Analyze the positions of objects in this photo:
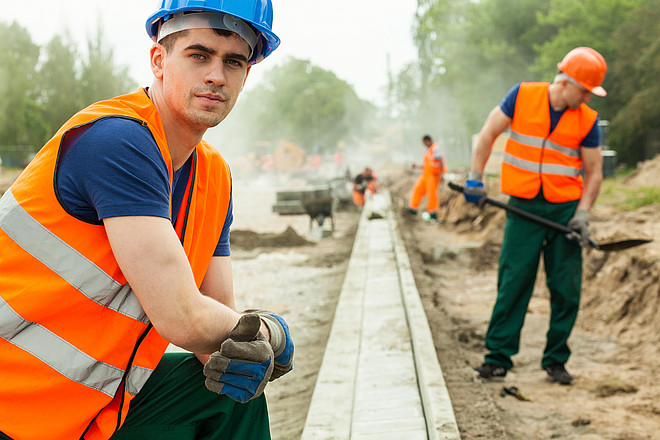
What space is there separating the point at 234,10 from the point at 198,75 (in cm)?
21

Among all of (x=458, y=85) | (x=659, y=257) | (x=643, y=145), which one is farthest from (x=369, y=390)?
(x=458, y=85)

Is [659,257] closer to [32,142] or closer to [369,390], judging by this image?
[369,390]

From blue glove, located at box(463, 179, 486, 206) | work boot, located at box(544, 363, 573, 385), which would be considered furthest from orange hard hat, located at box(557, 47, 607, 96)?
work boot, located at box(544, 363, 573, 385)

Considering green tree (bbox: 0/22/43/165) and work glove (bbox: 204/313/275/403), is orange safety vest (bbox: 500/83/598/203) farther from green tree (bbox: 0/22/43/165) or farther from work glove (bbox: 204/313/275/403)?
green tree (bbox: 0/22/43/165)

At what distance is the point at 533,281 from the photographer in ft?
14.4

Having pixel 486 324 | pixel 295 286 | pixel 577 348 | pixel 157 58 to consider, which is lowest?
pixel 295 286

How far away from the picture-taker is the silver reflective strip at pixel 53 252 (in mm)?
1521

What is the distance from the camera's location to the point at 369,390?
3.72 metres

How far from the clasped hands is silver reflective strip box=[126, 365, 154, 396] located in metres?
0.20

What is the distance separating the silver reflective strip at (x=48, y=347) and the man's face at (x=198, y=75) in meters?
0.70

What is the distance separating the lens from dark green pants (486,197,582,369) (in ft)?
14.4

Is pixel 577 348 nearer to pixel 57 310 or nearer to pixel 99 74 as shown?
pixel 57 310

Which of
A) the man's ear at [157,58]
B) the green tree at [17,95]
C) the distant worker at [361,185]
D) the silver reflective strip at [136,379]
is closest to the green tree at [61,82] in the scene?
the green tree at [17,95]

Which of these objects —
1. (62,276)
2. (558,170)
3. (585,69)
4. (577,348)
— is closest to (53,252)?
(62,276)
